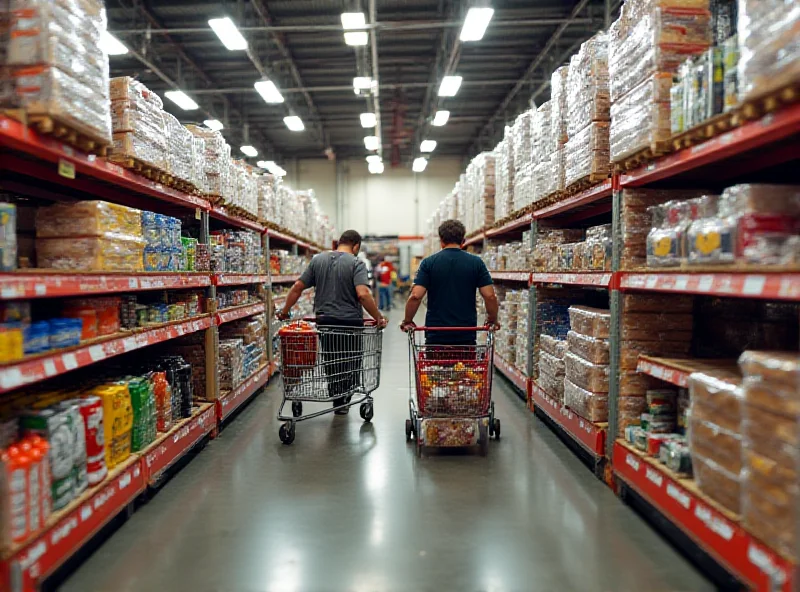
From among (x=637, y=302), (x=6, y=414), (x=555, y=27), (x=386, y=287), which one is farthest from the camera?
(x=386, y=287)

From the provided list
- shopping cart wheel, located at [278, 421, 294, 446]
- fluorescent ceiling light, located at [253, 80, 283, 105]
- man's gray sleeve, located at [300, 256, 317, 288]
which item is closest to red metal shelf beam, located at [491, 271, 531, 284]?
man's gray sleeve, located at [300, 256, 317, 288]

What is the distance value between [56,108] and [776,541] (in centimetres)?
333

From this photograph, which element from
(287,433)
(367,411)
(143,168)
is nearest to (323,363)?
(287,433)

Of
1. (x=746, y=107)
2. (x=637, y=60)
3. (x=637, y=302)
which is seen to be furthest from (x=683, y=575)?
(x=637, y=60)

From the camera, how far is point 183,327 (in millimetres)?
4270

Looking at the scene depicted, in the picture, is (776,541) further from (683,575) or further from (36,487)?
(36,487)

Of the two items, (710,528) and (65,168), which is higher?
(65,168)

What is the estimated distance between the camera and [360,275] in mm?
5375

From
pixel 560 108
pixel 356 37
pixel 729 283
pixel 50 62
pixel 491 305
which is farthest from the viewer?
pixel 356 37

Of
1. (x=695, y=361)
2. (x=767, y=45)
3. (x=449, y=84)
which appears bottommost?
(x=695, y=361)

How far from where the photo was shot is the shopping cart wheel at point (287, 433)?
4668 mm

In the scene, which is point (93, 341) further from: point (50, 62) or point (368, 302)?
point (368, 302)

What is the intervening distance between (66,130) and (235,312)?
11.0 ft

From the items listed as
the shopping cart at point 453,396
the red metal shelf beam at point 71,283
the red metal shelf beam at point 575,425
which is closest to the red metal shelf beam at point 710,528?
the red metal shelf beam at point 575,425
